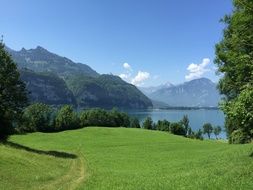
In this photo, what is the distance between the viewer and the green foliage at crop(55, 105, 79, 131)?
139 meters

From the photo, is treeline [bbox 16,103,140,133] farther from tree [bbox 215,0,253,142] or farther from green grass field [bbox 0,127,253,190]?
tree [bbox 215,0,253,142]

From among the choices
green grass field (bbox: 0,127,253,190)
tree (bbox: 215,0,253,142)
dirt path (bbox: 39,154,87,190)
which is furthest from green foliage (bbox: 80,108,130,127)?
A: tree (bbox: 215,0,253,142)

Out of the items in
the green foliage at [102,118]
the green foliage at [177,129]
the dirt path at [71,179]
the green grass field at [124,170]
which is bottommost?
the dirt path at [71,179]

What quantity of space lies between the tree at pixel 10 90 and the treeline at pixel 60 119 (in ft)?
160

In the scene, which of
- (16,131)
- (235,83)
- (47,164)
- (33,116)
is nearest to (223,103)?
(235,83)

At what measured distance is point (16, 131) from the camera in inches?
4363

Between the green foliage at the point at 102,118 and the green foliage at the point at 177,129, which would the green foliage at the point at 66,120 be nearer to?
the green foliage at the point at 102,118

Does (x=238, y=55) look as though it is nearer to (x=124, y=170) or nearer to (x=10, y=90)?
(x=124, y=170)

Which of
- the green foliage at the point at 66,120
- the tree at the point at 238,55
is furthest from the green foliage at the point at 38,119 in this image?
the tree at the point at 238,55

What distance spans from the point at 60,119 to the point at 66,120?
208 cm

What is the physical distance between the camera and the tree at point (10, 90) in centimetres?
6194

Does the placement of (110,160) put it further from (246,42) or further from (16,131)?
(16,131)

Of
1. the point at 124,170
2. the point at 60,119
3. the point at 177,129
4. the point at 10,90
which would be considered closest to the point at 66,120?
the point at 60,119

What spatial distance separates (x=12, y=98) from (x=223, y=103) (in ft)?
119
